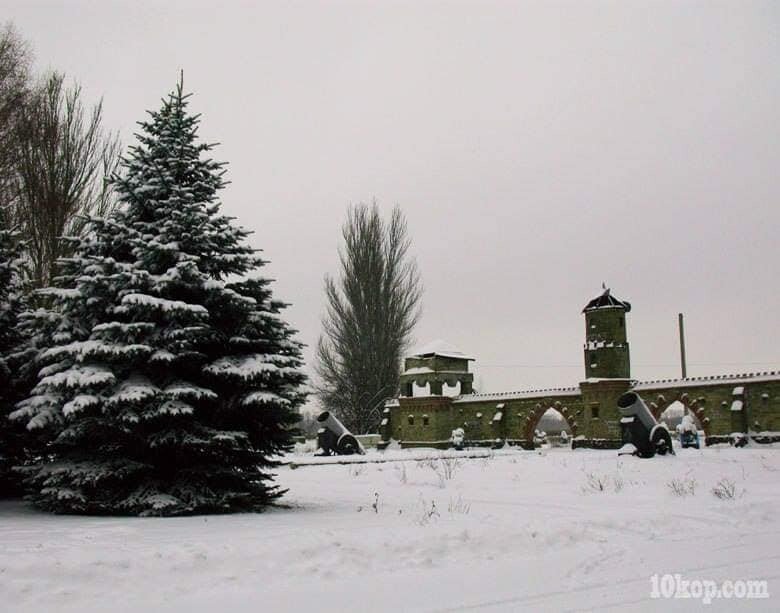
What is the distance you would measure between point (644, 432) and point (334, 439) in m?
13.3

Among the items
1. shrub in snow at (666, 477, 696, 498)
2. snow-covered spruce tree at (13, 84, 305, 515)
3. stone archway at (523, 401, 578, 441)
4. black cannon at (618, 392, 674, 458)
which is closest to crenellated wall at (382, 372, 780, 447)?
stone archway at (523, 401, 578, 441)

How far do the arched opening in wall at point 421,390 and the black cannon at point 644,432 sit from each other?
56.8ft

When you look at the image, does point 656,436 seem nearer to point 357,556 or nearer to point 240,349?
point 240,349

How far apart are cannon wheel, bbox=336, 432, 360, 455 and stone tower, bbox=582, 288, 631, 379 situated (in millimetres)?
10792

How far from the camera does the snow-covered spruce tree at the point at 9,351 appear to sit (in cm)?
1073

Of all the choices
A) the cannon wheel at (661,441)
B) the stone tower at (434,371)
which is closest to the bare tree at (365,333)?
the stone tower at (434,371)

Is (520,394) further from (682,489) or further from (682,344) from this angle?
(682,489)

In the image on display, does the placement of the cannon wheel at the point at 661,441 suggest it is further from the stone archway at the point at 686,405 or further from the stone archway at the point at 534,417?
the stone archway at the point at 534,417

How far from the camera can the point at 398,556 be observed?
24.3 ft

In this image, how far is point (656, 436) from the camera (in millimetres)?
21719

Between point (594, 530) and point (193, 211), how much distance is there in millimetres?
6856

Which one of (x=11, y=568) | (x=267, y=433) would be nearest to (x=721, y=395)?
(x=267, y=433)

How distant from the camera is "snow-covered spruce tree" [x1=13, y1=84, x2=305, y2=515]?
31.3 ft

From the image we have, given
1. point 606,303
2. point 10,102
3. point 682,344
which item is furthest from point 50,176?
point 682,344
